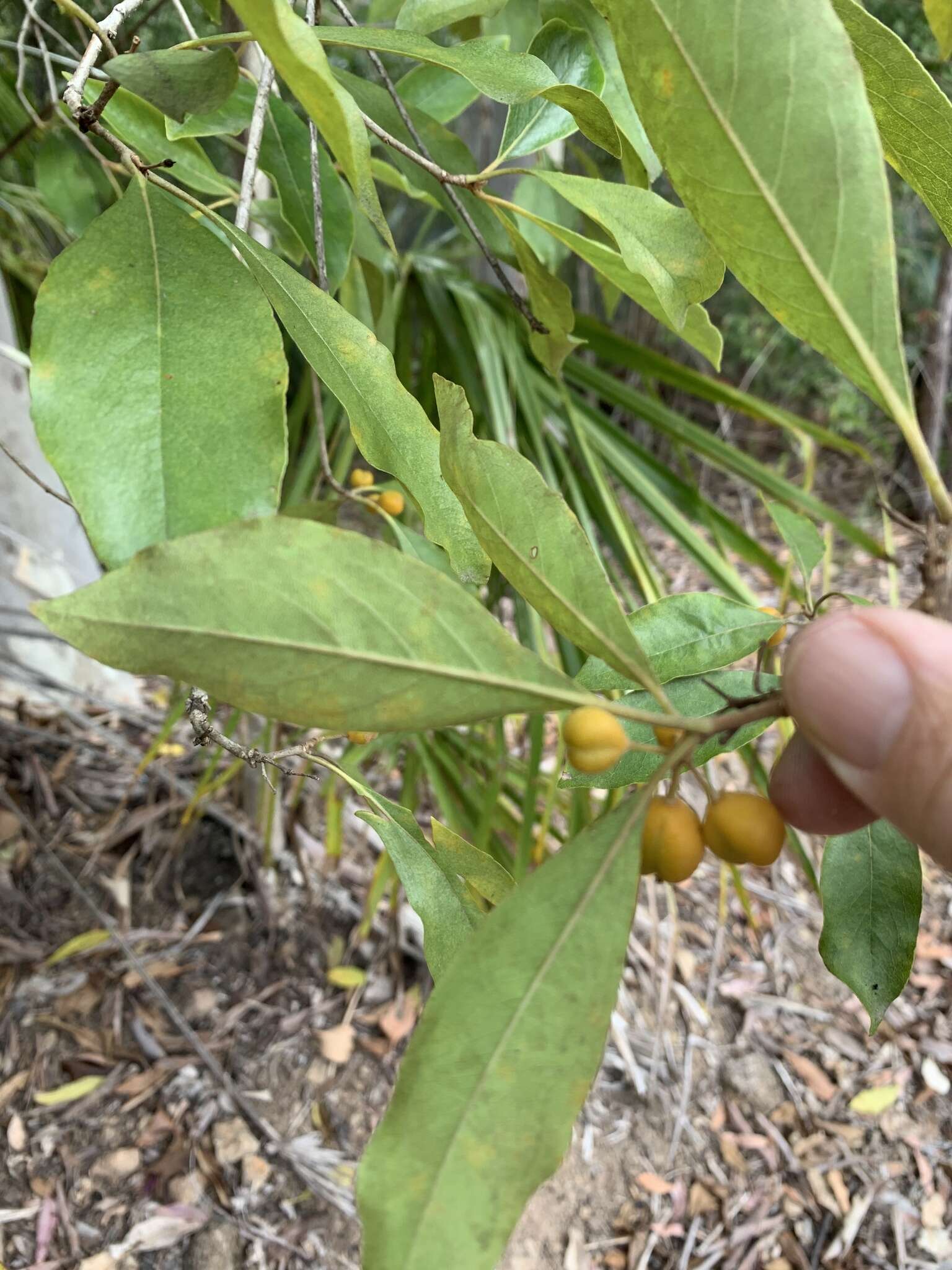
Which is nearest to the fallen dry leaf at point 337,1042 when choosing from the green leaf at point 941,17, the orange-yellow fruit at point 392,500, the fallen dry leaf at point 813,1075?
the fallen dry leaf at point 813,1075

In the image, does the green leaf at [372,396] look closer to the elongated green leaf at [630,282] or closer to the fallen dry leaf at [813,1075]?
the elongated green leaf at [630,282]

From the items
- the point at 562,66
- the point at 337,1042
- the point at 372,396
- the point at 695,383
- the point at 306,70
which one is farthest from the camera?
the point at 695,383

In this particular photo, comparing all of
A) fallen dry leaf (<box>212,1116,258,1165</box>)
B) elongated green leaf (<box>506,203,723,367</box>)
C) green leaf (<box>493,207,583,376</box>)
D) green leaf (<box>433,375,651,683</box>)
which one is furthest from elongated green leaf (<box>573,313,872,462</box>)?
fallen dry leaf (<box>212,1116,258,1165</box>)

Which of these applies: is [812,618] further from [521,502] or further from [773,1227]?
[773,1227]

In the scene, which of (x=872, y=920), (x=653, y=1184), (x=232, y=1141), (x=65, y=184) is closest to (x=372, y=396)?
(x=872, y=920)

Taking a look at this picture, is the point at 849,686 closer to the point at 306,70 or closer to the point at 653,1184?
the point at 306,70

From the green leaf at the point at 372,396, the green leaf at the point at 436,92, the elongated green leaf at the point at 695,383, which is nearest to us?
the green leaf at the point at 372,396

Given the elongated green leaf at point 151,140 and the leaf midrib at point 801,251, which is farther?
the elongated green leaf at point 151,140
